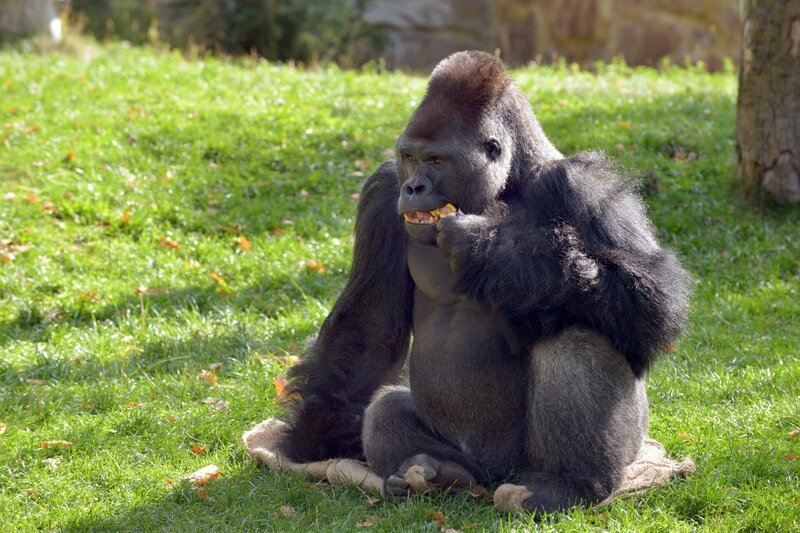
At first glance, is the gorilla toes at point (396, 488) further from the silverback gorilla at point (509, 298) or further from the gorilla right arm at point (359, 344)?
the gorilla right arm at point (359, 344)

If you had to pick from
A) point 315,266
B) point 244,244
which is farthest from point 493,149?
point 244,244

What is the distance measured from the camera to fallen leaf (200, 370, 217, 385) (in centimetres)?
567

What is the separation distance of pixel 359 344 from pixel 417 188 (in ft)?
3.32

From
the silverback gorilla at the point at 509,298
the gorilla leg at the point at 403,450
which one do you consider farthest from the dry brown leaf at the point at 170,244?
the gorilla leg at the point at 403,450

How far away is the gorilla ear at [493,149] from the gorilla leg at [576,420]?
2.42ft

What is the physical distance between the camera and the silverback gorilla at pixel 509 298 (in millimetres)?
3766

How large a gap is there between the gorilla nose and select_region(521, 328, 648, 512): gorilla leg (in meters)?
0.72

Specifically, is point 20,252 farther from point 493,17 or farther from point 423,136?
point 493,17

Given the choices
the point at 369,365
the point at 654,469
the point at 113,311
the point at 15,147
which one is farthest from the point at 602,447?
the point at 15,147

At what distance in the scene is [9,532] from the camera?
3.94 metres

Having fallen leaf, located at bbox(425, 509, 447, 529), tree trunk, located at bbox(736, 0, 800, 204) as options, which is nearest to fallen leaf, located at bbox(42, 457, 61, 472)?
fallen leaf, located at bbox(425, 509, 447, 529)

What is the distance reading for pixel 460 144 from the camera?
3.90 meters

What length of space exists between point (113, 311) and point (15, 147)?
9.02ft

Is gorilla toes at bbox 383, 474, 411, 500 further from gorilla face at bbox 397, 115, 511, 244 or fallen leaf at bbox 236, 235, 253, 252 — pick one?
fallen leaf at bbox 236, 235, 253, 252
